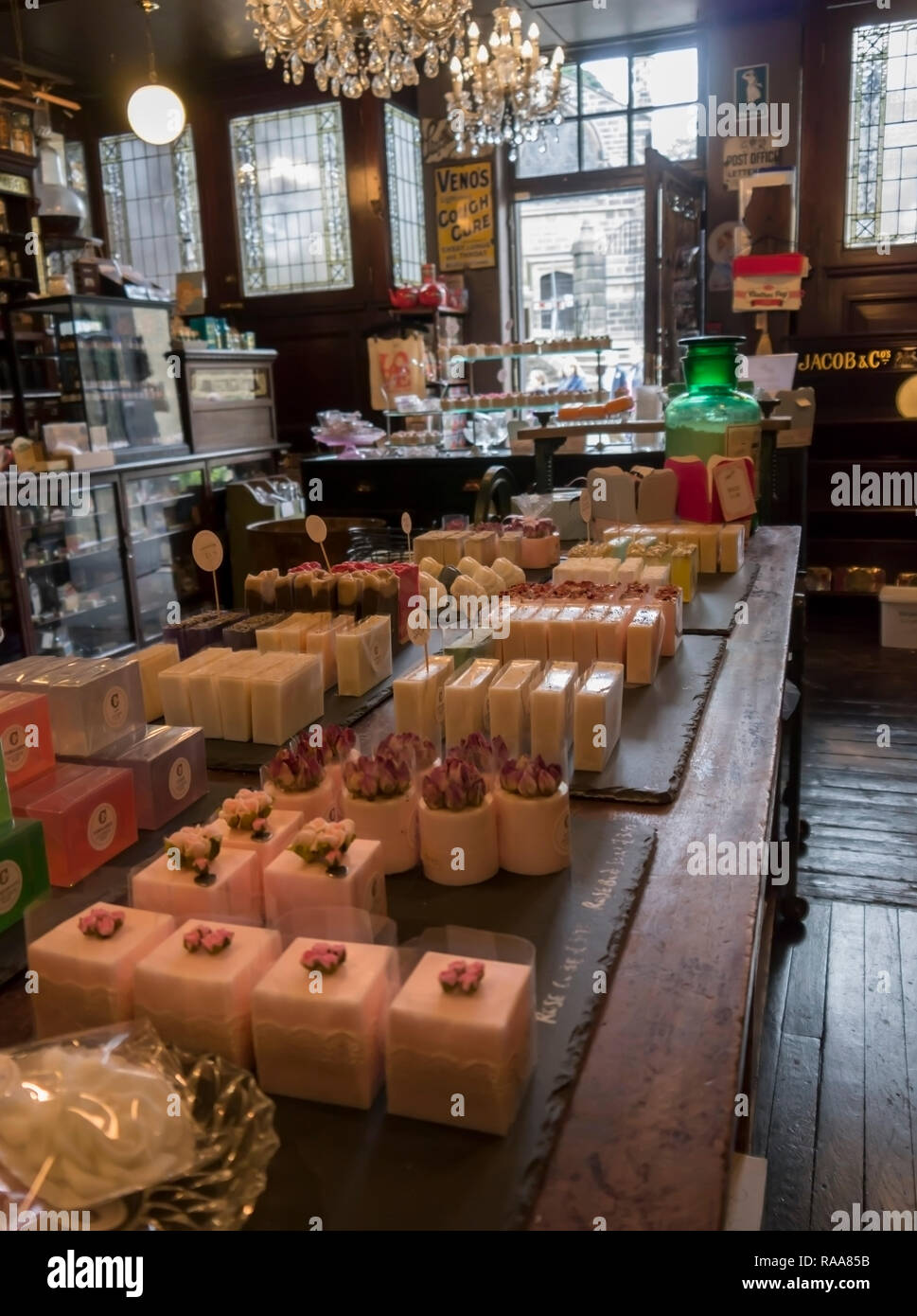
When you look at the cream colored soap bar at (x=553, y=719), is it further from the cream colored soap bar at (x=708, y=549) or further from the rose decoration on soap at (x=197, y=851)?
the cream colored soap bar at (x=708, y=549)

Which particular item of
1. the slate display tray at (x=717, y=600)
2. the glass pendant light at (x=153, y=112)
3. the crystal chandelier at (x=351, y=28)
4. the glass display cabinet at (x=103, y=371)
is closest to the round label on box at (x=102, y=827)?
the slate display tray at (x=717, y=600)

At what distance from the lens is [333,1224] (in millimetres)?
728

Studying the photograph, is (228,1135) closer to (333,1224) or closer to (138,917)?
(333,1224)

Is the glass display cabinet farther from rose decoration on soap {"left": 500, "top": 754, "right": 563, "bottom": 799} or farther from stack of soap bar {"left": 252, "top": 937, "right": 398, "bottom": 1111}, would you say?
stack of soap bar {"left": 252, "top": 937, "right": 398, "bottom": 1111}

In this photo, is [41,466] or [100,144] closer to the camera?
[41,466]

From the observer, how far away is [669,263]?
538cm

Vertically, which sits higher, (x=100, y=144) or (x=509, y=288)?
(x=100, y=144)

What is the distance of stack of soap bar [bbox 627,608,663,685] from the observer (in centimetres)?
179

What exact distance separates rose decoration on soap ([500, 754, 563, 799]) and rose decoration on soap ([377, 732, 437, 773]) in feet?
0.38

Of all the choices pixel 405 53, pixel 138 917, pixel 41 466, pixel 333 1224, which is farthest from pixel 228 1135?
pixel 41 466

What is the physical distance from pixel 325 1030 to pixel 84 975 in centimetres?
25

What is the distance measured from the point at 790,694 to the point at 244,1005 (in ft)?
6.60

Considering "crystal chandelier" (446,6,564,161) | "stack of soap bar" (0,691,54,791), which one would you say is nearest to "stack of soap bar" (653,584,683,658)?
"stack of soap bar" (0,691,54,791)

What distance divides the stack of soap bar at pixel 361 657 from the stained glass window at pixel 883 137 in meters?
5.66
